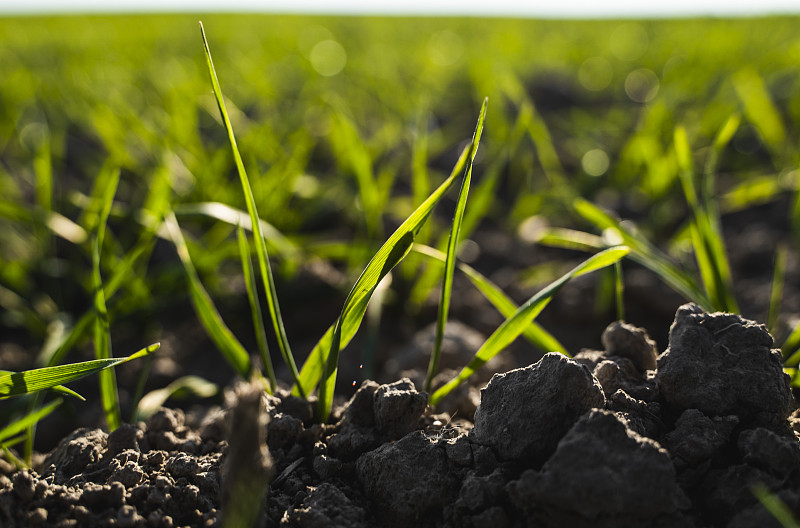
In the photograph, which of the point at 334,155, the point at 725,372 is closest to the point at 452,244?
the point at 725,372

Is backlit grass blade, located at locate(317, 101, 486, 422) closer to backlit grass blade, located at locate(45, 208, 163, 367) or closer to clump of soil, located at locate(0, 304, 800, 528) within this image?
clump of soil, located at locate(0, 304, 800, 528)

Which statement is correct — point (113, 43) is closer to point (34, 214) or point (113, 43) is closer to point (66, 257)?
point (66, 257)

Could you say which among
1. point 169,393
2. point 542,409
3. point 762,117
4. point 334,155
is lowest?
point 542,409

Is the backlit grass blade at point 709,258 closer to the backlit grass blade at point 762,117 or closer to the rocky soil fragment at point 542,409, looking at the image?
the rocky soil fragment at point 542,409

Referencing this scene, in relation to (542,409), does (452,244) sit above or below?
above

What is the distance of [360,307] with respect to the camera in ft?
2.44

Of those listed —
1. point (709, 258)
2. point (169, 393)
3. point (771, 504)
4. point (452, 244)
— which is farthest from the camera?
point (169, 393)

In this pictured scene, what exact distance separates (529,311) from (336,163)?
1726 millimetres

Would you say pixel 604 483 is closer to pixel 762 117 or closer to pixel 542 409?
pixel 542 409

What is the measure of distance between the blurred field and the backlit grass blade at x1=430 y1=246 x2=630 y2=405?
0.55m

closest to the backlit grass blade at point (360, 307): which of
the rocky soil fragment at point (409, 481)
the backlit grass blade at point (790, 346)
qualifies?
the rocky soil fragment at point (409, 481)

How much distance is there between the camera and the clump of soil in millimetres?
575

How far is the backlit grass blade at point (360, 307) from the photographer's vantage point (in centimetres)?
69

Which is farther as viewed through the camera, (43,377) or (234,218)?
(234,218)
